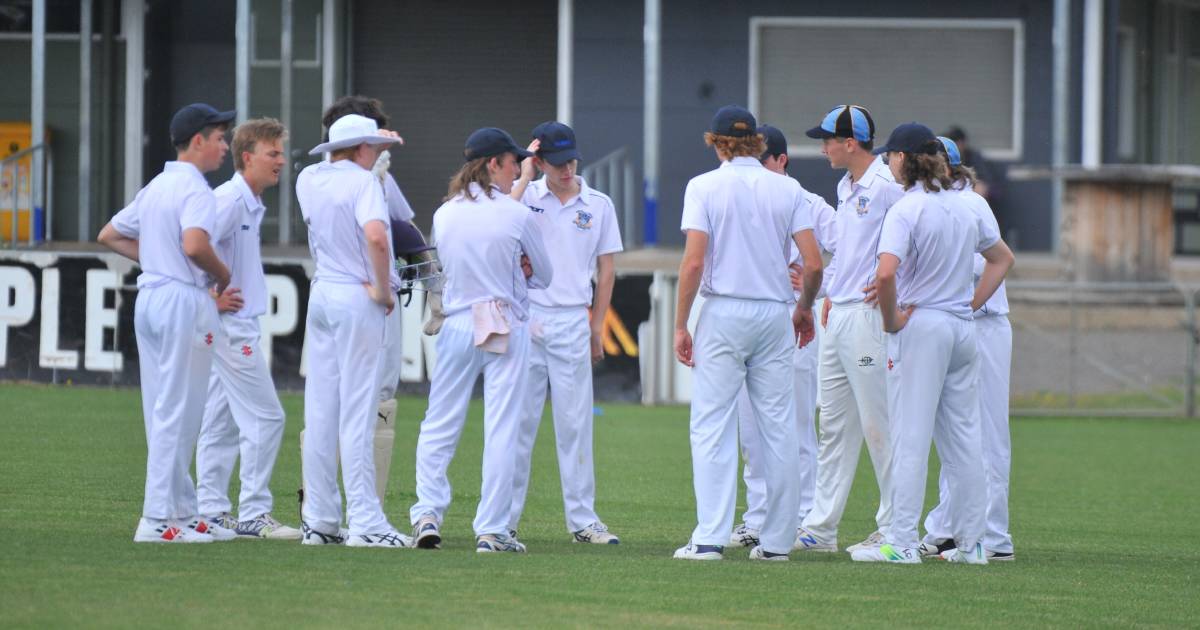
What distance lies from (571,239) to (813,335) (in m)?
1.46

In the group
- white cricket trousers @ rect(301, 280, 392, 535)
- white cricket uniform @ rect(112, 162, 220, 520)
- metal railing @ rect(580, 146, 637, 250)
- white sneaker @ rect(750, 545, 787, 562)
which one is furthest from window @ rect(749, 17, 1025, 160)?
white cricket uniform @ rect(112, 162, 220, 520)

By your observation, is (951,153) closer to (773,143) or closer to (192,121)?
(773,143)

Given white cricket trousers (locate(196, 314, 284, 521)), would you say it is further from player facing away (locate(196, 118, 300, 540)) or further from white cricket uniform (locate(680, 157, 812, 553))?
white cricket uniform (locate(680, 157, 812, 553))

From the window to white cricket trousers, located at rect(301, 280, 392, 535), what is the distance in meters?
17.3

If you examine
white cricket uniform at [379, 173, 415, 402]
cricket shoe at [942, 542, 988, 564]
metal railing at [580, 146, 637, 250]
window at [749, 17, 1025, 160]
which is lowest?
cricket shoe at [942, 542, 988, 564]

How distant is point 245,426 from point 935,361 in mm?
3472

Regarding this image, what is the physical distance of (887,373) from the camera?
8672mm

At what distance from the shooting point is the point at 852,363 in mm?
8969

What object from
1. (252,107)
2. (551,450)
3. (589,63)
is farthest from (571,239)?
(252,107)

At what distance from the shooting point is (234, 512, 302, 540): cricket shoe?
8.75 metres

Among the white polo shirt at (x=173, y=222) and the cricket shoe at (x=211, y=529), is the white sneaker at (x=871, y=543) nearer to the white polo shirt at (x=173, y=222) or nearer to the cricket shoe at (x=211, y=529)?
the cricket shoe at (x=211, y=529)

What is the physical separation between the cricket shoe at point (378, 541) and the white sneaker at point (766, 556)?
1.70m

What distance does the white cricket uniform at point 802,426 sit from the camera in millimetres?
9383

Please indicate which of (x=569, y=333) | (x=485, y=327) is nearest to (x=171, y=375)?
(x=485, y=327)
